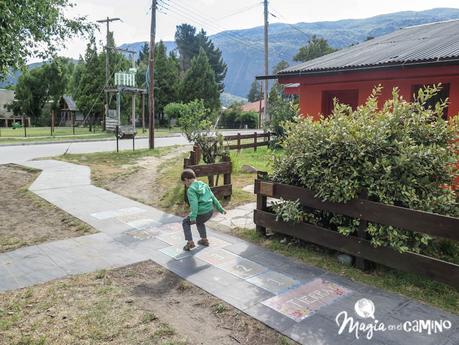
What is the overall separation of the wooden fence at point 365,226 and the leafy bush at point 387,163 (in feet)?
0.34

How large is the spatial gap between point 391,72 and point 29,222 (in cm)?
789

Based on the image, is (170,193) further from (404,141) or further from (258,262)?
(404,141)

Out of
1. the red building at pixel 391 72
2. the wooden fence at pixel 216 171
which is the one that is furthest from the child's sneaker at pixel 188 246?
the red building at pixel 391 72

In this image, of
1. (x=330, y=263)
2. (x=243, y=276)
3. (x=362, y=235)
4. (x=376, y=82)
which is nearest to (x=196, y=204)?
(x=243, y=276)

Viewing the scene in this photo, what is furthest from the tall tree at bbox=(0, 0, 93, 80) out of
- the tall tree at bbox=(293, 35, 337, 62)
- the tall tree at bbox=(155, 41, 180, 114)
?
the tall tree at bbox=(293, 35, 337, 62)

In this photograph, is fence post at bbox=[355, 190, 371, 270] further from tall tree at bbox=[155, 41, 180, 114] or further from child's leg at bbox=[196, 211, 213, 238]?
tall tree at bbox=[155, 41, 180, 114]

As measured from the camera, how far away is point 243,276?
4.34 m

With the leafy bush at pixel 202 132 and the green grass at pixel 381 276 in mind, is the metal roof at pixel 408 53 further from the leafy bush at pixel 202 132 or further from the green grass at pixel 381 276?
the green grass at pixel 381 276

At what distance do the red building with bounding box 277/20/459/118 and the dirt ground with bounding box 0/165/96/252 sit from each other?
521 centimetres

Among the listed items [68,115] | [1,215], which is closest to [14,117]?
[68,115]

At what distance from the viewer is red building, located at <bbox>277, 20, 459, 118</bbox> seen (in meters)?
8.05

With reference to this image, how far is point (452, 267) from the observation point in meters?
3.78

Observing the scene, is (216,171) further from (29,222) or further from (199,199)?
(29,222)

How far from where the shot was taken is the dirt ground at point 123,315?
10.3ft
